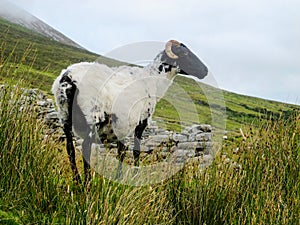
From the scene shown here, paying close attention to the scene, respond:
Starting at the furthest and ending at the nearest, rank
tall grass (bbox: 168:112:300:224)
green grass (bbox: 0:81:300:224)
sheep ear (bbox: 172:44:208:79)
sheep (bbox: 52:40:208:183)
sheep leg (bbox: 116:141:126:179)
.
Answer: sheep ear (bbox: 172:44:208:79)
sheep (bbox: 52:40:208:183)
sheep leg (bbox: 116:141:126:179)
tall grass (bbox: 168:112:300:224)
green grass (bbox: 0:81:300:224)

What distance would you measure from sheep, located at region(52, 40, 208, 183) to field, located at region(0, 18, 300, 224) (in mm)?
608

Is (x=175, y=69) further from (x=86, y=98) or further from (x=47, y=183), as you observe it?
(x=47, y=183)

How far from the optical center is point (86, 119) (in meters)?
6.67

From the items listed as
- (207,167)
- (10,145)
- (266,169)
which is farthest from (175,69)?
(10,145)

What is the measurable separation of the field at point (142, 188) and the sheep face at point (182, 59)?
2222 millimetres

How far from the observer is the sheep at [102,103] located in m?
6.68

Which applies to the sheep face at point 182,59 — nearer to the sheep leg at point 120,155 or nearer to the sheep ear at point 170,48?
the sheep ear at point 170,48

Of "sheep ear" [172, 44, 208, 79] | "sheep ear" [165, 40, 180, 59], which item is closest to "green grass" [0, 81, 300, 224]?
"sheep ear" [172, 44, 208, 79]

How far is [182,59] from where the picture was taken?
8359mm

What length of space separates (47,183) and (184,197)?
5.90 ft

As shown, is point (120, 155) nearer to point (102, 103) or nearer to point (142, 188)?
point (102, 103)

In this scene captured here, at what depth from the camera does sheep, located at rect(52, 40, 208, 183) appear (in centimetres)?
668

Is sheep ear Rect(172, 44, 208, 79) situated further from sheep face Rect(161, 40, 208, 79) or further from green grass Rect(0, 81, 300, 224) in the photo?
green grass Rect(0, 81, 300, 224)

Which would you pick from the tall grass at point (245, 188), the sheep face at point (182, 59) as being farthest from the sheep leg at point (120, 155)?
the sheep face at point (182, 59)
